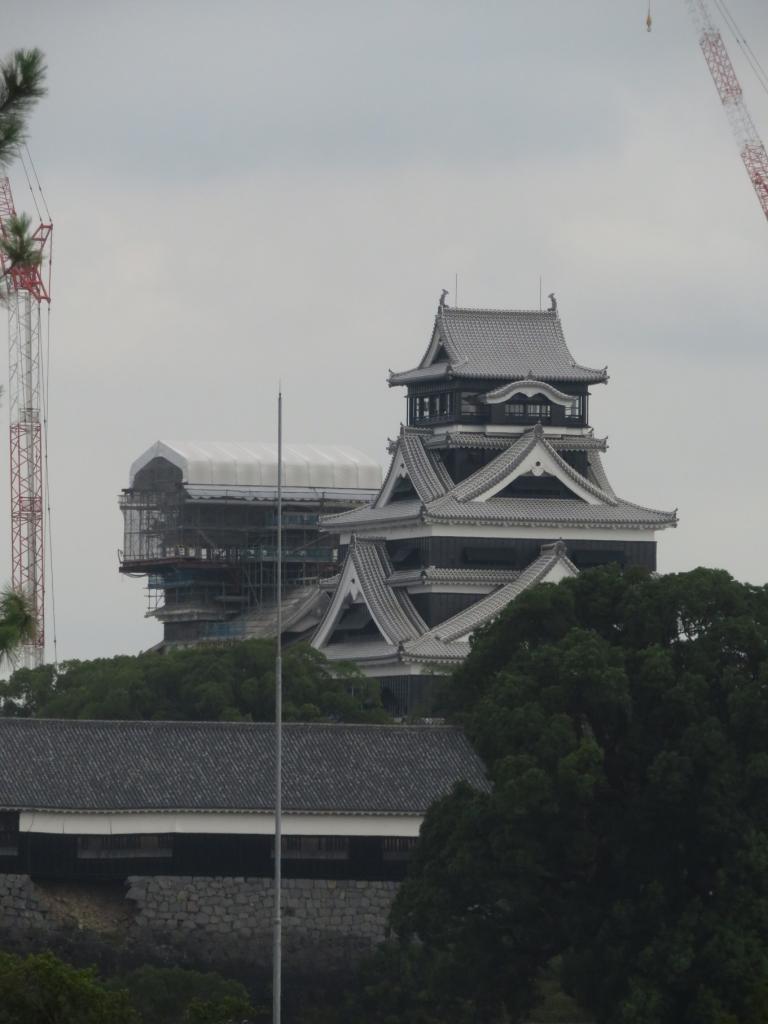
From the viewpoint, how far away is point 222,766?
6850 centimetres

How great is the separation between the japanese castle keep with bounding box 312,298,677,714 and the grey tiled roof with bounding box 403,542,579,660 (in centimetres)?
6

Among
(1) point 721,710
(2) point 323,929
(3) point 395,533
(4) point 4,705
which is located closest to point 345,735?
(2) point 323,929

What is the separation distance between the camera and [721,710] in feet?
206

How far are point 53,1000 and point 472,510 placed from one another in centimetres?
5258

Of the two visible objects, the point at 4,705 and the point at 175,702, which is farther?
the point at 4,705

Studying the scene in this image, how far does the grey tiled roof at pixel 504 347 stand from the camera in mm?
101562

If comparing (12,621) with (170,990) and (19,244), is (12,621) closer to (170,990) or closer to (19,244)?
(19,244)

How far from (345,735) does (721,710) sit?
11235mm

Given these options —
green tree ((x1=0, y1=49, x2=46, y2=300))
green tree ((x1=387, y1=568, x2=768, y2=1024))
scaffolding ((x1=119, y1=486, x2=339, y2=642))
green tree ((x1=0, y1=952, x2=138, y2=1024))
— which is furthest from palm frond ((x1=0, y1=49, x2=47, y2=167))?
scaffolding ((x1=119, y1=486, x2=339, y2=642))

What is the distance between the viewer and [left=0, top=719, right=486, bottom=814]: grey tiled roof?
67.0 m

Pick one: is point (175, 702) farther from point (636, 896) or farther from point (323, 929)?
point (636, 896)

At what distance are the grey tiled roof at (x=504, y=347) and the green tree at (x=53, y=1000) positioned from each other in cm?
5596

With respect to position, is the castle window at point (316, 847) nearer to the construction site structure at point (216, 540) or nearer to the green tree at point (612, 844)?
the green tree at point (612, 844)

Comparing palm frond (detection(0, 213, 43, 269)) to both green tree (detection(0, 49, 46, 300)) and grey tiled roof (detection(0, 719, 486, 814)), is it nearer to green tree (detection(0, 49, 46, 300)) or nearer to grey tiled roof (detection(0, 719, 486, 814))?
green tree (detection(0, 49, 46, 300))
